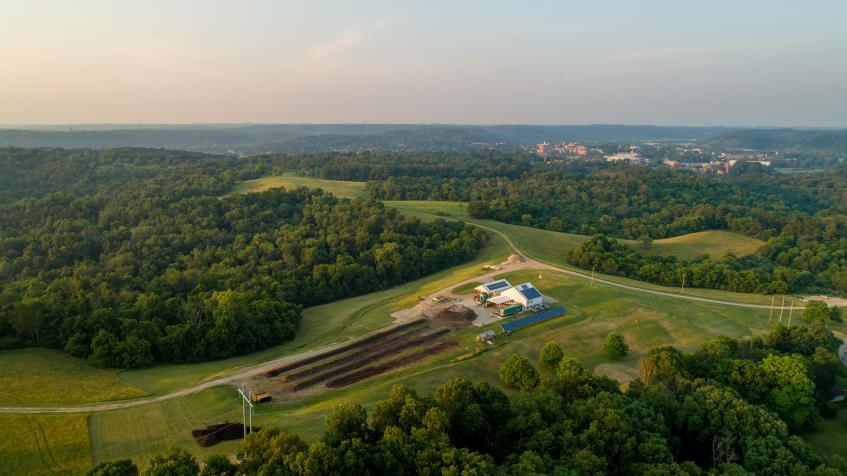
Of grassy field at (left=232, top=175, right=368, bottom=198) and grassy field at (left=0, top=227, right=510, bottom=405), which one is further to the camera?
grassy field at (left=232, top=175, right=368, bottom=198)

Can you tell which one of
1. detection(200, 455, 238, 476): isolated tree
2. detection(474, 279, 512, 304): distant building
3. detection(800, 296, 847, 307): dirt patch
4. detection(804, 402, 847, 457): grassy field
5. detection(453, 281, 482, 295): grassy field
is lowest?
detection(804, 402, 847, 457): grassy field

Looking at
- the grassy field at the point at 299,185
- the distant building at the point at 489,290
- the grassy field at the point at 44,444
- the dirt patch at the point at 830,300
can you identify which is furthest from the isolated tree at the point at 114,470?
the grassy field at the point at 299,185

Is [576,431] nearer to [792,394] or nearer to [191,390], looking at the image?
[792,394]

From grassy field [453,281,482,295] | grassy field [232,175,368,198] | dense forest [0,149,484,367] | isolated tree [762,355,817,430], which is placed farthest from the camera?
grassy field [232,175,368,198]

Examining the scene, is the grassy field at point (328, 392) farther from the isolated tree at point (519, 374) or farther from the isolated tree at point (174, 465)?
the isolated tree at point (174, 465)

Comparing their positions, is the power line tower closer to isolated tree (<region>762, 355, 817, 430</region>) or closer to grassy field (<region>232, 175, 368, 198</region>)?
isolated tree (<region>762, 355, 817, 430</region>)

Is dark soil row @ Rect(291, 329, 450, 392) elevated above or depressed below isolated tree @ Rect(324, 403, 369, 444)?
below

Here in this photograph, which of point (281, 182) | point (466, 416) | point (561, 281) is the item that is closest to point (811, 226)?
point (561, 281)

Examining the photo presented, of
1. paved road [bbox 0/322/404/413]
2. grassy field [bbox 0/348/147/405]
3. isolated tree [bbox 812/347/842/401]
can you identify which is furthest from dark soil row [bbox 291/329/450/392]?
isolated tree [bbox 812/347/842/401]
